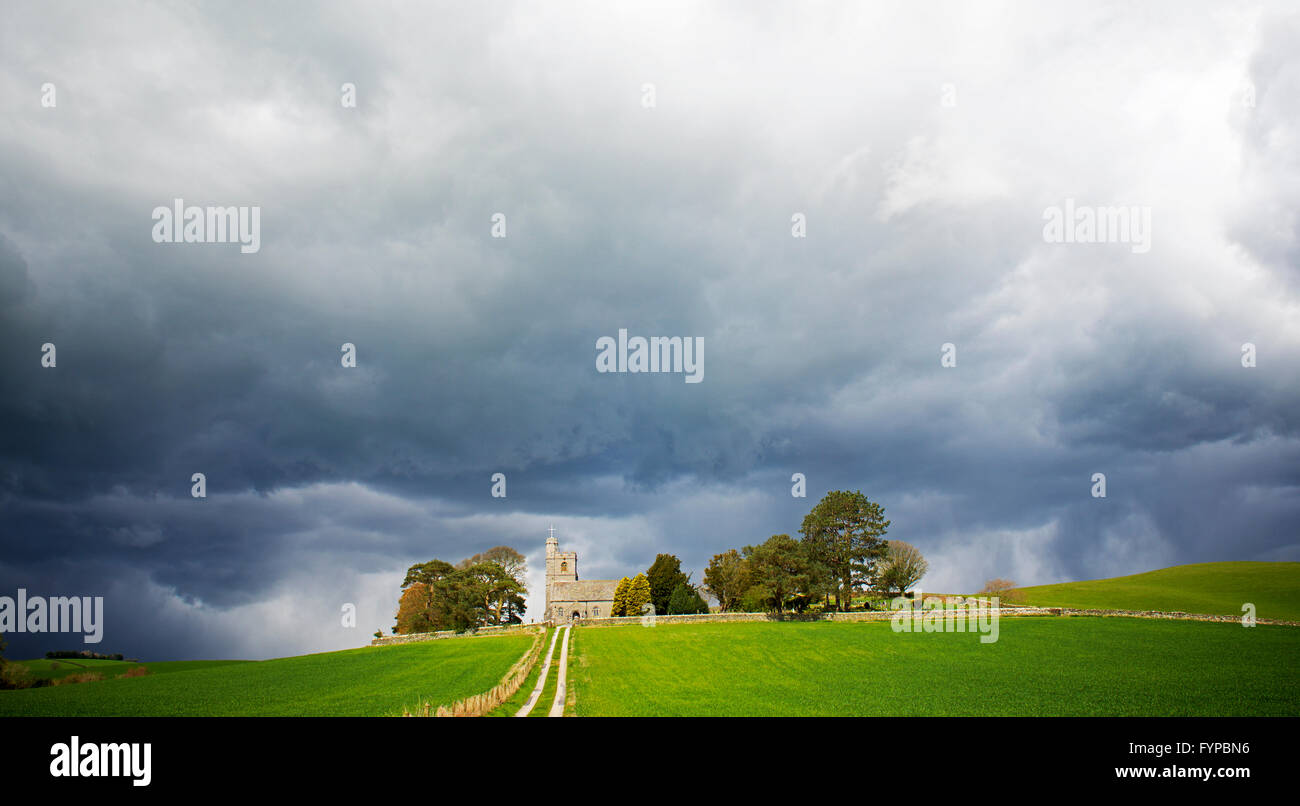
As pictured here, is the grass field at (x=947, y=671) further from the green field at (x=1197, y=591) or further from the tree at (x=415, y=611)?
the green field at (x=1197, y=591)

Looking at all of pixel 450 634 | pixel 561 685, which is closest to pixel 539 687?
pixel 561 685

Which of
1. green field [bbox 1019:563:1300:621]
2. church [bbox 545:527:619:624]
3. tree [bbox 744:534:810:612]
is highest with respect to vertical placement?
tree [bbox 744:534:810:612]

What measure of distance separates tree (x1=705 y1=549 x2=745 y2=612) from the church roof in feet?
86.8

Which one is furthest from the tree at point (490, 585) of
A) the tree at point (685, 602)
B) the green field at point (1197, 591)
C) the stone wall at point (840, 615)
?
the green field at point (1197, 591)

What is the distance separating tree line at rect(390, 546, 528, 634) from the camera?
7606 centimetres

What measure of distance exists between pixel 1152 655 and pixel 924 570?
48.7m

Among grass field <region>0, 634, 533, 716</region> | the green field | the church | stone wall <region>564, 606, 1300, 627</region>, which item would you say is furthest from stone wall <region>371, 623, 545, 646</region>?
the green field

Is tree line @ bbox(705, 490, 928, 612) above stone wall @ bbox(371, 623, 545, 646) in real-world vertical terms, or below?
above

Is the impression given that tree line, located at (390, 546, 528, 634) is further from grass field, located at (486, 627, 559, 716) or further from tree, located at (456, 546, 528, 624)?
grass field, located at (486, 627, 559, 716)

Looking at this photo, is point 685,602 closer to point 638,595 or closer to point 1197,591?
point 638,595

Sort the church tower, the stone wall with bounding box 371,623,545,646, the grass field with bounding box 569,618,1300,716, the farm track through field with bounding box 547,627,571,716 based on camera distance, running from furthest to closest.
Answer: the church tower, the stone wall with bounding box 371,623,545,646, the grass field with bounding box 569,618,1300,716, the farm track through field with bounding box 547,627,571,716

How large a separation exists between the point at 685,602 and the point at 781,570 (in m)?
18.1

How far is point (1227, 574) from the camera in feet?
332
